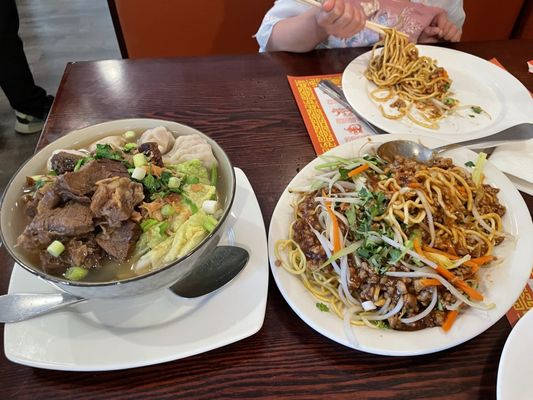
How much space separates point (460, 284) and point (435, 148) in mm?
513

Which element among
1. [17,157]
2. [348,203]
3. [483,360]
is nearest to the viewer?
[483,360]

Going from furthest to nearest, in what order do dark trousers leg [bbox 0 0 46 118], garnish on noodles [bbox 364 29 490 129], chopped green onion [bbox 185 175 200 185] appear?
dark trousers leg [bbox 0 0 46 118] → garnish on noodles [bbox 364 29 490 129] → chopped green onion [bbox 185 175 200 185]

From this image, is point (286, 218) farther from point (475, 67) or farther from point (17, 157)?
point (17, 157)

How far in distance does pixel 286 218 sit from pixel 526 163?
31.5 inches

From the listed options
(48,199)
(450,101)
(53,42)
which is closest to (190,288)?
(48,199)

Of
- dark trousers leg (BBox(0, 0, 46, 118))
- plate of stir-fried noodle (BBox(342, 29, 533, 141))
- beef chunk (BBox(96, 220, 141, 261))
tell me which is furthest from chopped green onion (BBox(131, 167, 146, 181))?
dark trousers leg (BBox(0, 0, 46, 118))

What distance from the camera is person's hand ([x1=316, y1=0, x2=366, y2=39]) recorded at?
166 centimetres

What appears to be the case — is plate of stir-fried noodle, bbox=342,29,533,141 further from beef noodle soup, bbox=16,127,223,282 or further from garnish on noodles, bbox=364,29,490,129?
beef noodle soup, bbox=16,127,223,282

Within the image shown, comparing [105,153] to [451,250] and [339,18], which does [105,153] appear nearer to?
[451,250]

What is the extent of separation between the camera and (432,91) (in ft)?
5.36

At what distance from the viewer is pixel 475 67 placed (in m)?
1.72

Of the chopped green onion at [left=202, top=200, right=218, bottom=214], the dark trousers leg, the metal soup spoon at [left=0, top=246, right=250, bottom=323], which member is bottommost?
the dark trousers leg

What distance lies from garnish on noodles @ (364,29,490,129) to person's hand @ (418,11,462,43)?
1.07ft

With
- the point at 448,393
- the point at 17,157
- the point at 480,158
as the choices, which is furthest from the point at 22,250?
the point at 17,157
